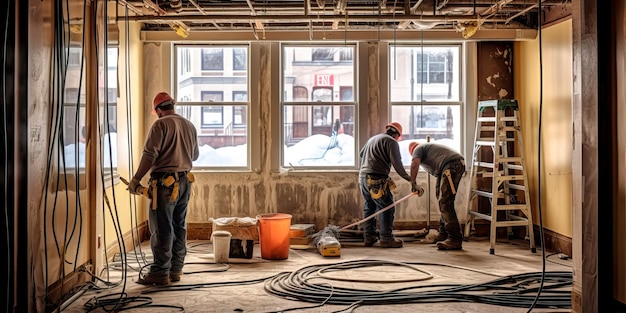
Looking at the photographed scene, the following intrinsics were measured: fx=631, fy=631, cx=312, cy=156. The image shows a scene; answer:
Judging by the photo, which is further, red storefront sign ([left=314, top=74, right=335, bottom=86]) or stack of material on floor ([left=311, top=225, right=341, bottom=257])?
red storefront sign ([left=314, top=74, right=335, bottom=86])

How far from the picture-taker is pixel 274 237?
A: 258 inches

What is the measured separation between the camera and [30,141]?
3947mm

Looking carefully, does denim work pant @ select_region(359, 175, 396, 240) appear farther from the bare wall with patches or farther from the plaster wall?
the bare wall with patches

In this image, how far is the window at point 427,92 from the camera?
26.8 feet

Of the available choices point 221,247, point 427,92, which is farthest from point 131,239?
point 427,92

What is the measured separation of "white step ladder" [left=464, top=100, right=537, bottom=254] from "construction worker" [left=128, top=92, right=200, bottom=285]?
11.6 feet

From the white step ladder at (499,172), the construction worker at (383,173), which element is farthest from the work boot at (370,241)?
the white step ladder at (499,172)

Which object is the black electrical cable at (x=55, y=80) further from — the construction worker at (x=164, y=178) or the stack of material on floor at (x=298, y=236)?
the stack of material on floor at (x=298, y=236)

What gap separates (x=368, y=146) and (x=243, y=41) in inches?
80.9

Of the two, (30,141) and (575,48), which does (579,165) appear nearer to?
(575,48)

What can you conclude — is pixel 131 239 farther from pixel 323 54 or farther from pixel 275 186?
pixel 323 54

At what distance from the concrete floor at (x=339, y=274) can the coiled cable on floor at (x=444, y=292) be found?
7 centimetres

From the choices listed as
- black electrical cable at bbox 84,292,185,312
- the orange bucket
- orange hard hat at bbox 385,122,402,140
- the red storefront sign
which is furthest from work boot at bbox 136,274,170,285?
the red storefront sign

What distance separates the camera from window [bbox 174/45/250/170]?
8.11 m
